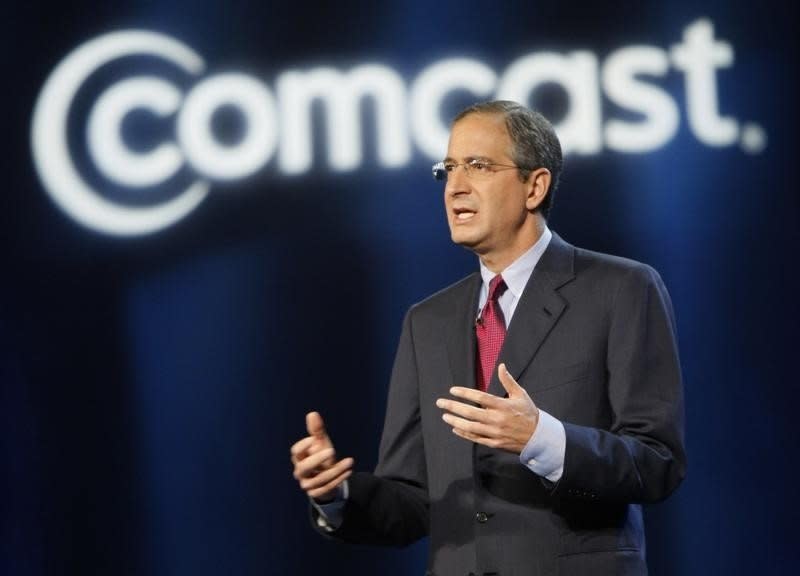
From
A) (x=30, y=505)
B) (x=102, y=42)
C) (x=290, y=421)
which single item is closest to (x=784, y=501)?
(x=290, y=421)

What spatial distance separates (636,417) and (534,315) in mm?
283

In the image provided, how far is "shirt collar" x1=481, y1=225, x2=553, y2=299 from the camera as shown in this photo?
Result: 2424 millimetres

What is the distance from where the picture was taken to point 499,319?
2.40 m

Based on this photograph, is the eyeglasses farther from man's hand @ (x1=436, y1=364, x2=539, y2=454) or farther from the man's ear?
man's hand @ (x1=436, y1=364, x2=539, y2=454)

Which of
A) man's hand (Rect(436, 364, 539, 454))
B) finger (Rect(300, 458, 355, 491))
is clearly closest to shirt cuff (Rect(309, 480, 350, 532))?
finger (Rect(300, 458, 355, 491))

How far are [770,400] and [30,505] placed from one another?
242 cm

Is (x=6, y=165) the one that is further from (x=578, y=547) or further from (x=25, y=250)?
(x=578, y=547)

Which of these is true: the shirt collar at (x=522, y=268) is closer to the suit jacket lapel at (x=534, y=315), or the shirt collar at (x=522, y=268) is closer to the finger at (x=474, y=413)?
the suit jacket lapel at (x=534, y=315)

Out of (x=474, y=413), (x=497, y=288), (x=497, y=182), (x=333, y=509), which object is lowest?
(x=333, y=509)

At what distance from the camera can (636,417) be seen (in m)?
2.16

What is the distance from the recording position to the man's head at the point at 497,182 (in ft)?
8.04

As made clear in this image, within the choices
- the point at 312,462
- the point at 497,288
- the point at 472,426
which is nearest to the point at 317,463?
the point at 312,462

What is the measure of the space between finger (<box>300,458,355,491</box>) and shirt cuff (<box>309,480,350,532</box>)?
0.13m

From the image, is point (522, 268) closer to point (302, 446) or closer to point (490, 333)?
point (490, 333)
